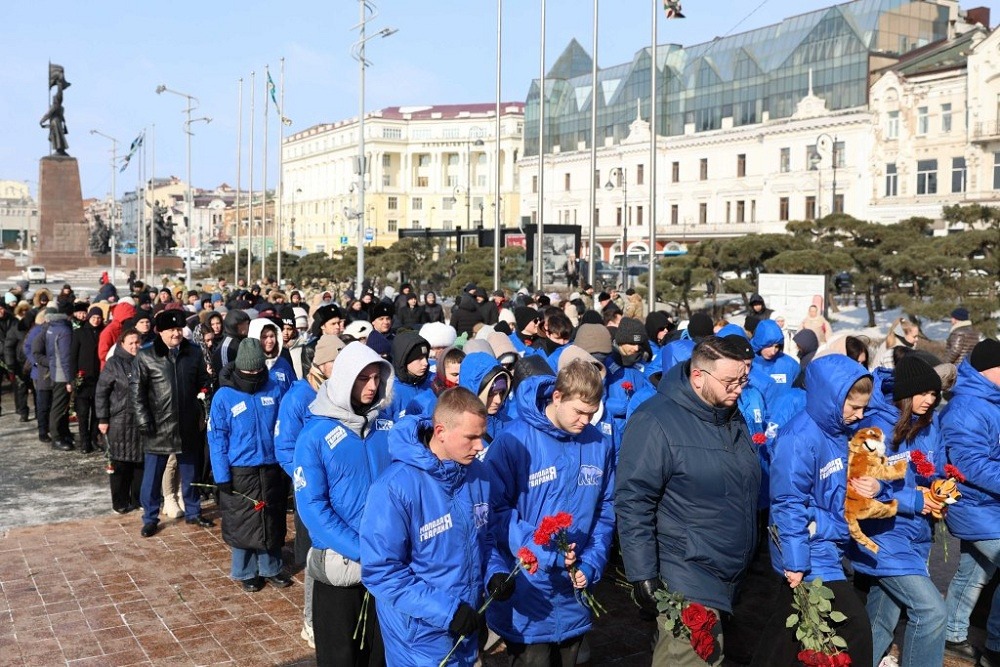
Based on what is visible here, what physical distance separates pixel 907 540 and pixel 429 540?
7.97ft

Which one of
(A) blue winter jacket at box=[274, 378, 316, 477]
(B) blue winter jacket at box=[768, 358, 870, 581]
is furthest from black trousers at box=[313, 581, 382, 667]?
(B) blue winter jacket at box=[768, 358, 870, 581]

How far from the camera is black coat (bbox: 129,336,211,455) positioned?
27.3 ft

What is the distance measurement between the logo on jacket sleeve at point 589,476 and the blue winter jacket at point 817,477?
2.63ft

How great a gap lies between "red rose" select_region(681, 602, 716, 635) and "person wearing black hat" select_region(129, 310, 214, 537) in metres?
5.75

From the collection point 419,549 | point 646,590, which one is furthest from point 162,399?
point 646,590

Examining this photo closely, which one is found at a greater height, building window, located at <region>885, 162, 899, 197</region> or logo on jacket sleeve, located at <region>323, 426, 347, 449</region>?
building window, located at <region>885, 162, 899, 197</region>

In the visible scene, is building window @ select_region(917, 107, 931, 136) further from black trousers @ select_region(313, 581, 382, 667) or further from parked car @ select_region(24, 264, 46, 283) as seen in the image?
black trousers @ select_region(313, 581, 382, 667)

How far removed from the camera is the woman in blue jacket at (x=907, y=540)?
4.65 meters

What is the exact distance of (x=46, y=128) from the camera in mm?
59062

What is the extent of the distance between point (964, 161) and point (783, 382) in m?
48.6

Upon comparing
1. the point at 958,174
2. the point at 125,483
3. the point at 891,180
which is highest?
the point at 891,180

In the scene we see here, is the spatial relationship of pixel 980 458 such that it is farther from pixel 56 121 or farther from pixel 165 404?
pixel 56 121

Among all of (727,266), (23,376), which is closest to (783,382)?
(23,376)

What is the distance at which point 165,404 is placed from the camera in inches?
331
